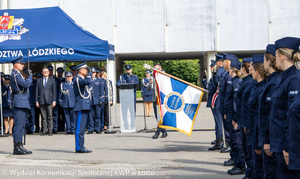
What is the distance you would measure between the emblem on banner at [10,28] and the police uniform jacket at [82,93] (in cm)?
474

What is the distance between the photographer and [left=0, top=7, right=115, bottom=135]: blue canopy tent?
1354cm

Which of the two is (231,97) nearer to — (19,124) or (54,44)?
(19,124)

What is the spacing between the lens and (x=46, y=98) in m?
14.6

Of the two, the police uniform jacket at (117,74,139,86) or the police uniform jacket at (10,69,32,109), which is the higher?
the police uniform jacket at (117,74,139,86)

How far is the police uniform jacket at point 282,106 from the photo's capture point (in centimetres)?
407

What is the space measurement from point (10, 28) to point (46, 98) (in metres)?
2.52

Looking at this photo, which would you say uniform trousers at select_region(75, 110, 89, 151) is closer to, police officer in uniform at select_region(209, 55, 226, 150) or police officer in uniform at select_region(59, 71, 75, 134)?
police officer in uniform at select_region(209, 55, 226, 150)

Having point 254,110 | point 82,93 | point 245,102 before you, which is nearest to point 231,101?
point 245,102

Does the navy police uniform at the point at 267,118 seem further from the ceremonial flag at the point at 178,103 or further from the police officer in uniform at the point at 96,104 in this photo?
the police officer in uniform at the point at 96,104

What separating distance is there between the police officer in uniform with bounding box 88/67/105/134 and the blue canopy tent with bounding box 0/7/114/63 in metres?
1.17

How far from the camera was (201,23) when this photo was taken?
3159 cm

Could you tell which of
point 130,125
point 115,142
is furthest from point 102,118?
point 115,142

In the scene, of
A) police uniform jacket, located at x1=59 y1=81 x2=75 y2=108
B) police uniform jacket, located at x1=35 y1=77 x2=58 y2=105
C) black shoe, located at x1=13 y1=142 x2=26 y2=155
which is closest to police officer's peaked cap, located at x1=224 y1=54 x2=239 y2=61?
black shoe, located at x1=13 y1=142 x2=26 y2=155

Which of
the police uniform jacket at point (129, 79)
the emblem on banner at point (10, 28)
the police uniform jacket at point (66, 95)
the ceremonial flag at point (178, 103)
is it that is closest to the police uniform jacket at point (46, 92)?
the police uniform jacket at point (66, 95)
